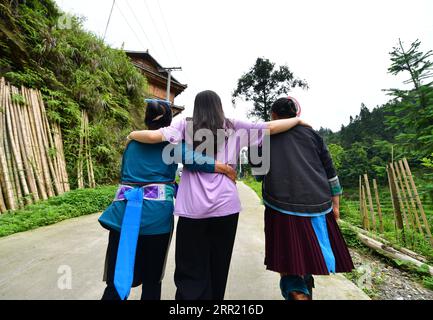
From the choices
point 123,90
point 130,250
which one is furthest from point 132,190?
point 123,90

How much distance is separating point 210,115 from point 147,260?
2.90 ft

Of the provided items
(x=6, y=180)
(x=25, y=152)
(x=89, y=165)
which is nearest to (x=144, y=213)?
(x=6, y=180)

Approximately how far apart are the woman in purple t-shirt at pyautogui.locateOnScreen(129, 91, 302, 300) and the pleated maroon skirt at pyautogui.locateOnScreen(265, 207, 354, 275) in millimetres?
258

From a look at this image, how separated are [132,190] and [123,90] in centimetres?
857

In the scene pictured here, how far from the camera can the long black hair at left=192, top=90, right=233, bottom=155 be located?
1215 millimetres

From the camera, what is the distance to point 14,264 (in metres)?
2.23

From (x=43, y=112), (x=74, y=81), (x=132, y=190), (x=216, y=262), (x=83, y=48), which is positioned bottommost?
(x=216, y=262)

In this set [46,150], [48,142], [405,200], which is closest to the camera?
[405,200]

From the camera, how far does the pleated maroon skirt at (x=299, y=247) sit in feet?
3.84

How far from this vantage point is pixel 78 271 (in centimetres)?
212

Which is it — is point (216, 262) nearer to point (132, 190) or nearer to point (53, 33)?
point (132, 190)

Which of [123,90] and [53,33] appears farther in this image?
[123,90]

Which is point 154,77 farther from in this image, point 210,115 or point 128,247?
point 128,247
